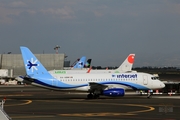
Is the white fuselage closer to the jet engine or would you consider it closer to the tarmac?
the jet engine

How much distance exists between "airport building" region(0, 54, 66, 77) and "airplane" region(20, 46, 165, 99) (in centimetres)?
8456

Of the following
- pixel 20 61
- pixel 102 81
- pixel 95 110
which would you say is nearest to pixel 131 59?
pixel 20 61

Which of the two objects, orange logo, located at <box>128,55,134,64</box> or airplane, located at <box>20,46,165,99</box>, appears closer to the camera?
airplane, located at <box>20,46,165,99</box>

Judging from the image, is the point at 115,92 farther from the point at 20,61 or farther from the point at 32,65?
the point at 20,61

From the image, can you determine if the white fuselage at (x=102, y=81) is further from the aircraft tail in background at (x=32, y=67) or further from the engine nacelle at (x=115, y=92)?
the aircraft tail in background at (x=32, y=67)

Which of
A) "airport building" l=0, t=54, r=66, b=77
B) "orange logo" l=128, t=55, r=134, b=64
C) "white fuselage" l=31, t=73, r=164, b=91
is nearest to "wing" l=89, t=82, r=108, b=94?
"white fuselage" l=31, t=73, r=164, b=91

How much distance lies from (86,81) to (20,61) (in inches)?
3417

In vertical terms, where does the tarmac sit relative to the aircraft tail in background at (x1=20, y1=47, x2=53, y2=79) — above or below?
below

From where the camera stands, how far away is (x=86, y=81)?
5484cm

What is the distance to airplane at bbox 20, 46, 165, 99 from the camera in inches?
2103

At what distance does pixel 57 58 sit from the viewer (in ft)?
465

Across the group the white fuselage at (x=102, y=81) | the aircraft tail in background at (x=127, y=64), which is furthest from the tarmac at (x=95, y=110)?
the aircraft tail in background at (x=127, y=64)

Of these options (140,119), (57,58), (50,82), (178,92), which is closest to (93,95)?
(50,82)

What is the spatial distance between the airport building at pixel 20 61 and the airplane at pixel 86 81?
84.6 m
